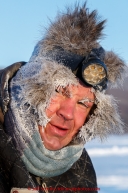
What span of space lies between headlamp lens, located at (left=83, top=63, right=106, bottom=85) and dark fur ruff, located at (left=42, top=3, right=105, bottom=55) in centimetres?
8

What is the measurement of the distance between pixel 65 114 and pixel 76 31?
381 millimetres

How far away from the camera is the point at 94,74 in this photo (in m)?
3.40

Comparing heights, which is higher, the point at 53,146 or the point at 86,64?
the point at 86,64

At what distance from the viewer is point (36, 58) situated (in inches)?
132

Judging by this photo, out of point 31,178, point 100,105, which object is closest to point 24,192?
point 31,178

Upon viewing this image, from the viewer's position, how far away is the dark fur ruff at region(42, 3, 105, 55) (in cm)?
337

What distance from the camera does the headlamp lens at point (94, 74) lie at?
11.0 feet

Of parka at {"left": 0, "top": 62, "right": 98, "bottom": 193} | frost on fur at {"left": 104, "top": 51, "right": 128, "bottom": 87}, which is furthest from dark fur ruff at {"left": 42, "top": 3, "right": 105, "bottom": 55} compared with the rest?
parka at {"left": 0, "top": 62, "right": 98, "bottom": 193}

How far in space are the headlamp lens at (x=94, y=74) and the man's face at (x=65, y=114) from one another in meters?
0.05

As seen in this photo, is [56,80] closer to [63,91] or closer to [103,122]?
[63,91]

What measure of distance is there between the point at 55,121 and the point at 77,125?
16 cm

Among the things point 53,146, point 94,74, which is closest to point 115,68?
point 94,74

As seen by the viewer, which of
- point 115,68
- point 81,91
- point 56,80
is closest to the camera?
point 56,80

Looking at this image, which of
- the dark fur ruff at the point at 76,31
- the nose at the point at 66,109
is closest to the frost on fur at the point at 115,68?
the dark fur ruff at the point at 76,31
